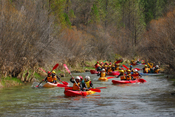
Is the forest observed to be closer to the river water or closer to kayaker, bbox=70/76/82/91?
the river water

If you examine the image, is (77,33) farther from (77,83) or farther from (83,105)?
(83,105)

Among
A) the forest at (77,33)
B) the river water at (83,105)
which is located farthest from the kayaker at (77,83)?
the forest at (77,33)

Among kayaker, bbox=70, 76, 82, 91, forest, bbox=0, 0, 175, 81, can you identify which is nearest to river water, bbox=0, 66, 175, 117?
kayaker, bbox=70, 76, 82, 91

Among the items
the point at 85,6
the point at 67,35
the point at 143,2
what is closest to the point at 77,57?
the point at 67,35

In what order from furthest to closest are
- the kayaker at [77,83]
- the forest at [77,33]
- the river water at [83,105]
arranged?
the forest at [77,33], the kayaker at [77,83], the river water at [83,105]

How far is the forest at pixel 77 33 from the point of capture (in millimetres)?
18750

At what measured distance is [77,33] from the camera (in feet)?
135

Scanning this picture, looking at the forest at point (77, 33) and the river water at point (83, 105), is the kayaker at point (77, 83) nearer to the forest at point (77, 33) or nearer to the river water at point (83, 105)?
the river water at point (83, 105)

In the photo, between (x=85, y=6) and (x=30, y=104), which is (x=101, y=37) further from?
(x=30, y=104)

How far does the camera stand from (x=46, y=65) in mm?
24812

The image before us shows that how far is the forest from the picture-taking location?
18.8 meters

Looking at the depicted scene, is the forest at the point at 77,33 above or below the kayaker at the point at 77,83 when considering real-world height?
above

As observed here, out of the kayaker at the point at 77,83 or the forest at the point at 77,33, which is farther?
the forest at the point at 77,33

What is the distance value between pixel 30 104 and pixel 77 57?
75.2 ft
